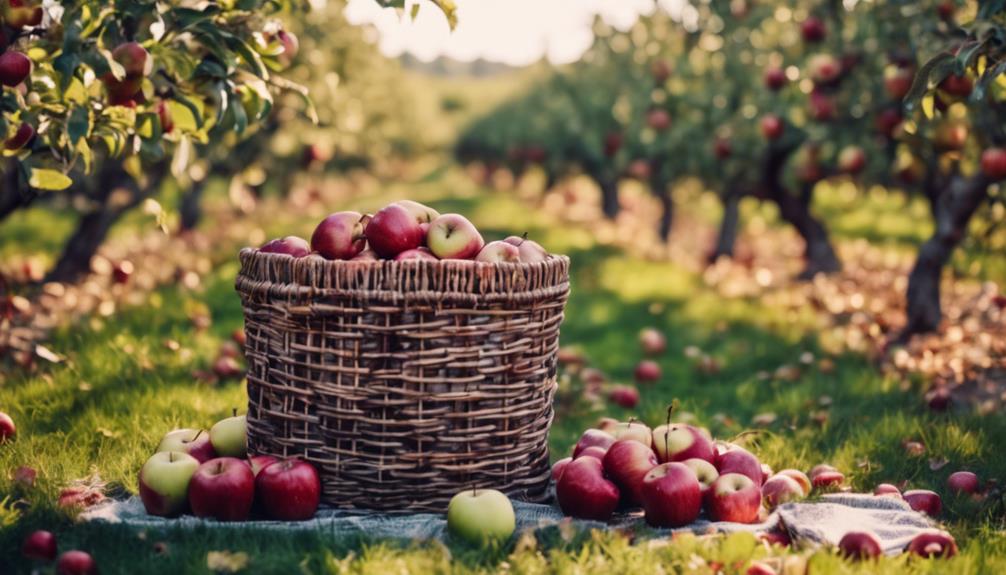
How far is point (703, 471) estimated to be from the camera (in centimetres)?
365

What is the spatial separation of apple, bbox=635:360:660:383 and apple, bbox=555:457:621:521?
302 cm

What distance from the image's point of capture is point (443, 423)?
11.6ft

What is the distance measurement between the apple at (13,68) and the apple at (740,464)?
119 inches

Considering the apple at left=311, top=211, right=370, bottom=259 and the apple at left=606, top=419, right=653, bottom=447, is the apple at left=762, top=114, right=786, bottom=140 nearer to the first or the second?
the apple at left=606, top=419, right=653, bottom=447

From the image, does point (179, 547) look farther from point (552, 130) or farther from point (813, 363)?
point (552, 130)

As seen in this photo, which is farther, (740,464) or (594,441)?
(594,441)

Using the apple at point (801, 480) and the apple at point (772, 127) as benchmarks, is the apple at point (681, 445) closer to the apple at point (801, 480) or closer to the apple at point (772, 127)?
the apple at point (801, 480)

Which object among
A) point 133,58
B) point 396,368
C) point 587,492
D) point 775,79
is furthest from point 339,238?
point 775,79

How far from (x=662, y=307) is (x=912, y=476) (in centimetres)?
475

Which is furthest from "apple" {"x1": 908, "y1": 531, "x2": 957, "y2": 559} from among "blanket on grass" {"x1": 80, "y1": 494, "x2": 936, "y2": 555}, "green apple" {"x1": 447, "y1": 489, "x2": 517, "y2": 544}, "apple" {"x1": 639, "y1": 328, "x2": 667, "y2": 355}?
"apple" {"x1": 639, "y1": 328, "x2": 667, "y2": 355}

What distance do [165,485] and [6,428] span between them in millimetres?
1272

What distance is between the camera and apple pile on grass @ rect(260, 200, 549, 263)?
3.61 m

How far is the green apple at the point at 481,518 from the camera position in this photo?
3229mm

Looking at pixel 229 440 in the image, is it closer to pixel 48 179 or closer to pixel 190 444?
pixel 190 444
